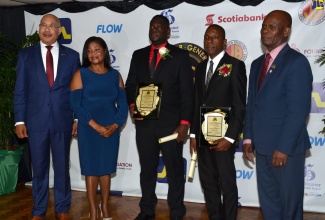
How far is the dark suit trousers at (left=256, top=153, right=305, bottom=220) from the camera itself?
3.12 meters

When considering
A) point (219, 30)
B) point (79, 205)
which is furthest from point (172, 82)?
point (79, 205)

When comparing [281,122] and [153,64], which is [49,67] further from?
[281,122]

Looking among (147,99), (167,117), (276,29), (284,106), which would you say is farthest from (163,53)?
(284,106)

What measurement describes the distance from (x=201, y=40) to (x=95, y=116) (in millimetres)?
1832

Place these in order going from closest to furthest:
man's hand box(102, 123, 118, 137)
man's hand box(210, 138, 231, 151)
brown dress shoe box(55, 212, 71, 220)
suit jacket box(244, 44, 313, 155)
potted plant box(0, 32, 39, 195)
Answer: suit jacket box(244, 44, 313, 155) → man's hand box(210, 138, 231, 151) → man's hand box(102, 123, 118, 137) → brown dress shoe box(55, 212, 71, 220) → potted plant box(0, 32, 39, 195)

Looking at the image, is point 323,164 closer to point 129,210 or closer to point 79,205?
point 129,210

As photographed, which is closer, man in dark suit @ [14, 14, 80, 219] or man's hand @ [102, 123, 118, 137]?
man's hand @ [102, 123, 118, 137]

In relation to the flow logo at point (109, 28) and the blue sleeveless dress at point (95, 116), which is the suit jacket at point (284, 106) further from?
the flow logo at point (109, 28)

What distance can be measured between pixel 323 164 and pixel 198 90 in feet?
6.15

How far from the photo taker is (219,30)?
149 inches

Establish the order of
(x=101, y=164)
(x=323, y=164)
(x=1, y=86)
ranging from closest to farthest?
(x=101, y=164) < (x=323, y=164) < (x=1, y=86)

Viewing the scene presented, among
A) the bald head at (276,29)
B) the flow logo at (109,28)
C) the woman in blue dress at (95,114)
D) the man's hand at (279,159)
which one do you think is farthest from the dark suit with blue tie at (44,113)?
the man's hand at (279,159)

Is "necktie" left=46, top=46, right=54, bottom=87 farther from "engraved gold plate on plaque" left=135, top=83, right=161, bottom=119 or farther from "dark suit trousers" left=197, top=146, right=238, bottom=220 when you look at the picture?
"dark suit trousers" left=197, top=146, right=238, bottom=220

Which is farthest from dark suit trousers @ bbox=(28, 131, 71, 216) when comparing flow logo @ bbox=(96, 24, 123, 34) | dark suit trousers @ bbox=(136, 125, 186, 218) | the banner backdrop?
flow logo @ bbox=(96, 24, 123, 34)
